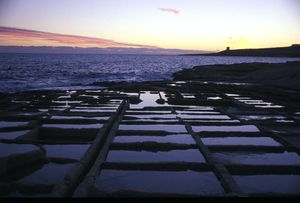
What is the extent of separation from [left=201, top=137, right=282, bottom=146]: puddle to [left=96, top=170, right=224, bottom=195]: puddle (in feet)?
8.08

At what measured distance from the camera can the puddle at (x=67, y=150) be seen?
22.8 ft

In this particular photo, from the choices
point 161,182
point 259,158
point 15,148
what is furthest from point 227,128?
point 15,148

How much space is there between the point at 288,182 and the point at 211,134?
133 inches

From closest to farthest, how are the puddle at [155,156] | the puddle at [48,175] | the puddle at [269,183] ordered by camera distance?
the puddle at [269,183], the puddle at [48,175], the puddle at [155,156]

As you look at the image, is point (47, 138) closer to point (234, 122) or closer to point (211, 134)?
point (211, 134)

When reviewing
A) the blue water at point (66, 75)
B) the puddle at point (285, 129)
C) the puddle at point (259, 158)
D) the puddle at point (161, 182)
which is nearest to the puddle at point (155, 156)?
the puddle at point (259, 158)

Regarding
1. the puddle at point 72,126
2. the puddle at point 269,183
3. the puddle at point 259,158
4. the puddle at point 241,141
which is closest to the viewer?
the puddle at point 269,183

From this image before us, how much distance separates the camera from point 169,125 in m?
10.0

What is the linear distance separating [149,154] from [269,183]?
2.39m

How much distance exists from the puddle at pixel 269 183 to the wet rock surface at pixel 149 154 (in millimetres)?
15

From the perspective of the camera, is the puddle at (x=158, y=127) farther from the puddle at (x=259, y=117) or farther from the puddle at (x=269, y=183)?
the puddle at (x=269, y=183)

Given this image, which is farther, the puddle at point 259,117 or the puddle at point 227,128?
the puddle at point 259,117

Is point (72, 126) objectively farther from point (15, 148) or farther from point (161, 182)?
point (161, 182)

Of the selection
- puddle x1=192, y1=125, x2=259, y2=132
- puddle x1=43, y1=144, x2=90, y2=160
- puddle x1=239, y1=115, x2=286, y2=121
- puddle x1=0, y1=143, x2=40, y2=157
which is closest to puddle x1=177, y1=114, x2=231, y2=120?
puddle x1=239, y1=115, x2=286, y2=121
